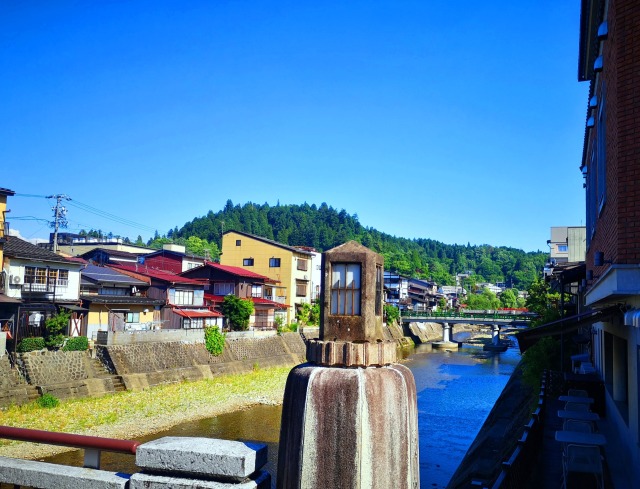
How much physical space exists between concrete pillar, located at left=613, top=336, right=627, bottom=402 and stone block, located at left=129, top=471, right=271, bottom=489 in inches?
415

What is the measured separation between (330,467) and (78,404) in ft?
81.5

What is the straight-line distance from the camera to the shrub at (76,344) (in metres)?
28.0

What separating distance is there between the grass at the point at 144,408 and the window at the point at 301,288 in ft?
74.2

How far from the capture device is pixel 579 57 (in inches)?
535

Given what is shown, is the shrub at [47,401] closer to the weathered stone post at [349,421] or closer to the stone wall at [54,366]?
the stone wall at [54,366]

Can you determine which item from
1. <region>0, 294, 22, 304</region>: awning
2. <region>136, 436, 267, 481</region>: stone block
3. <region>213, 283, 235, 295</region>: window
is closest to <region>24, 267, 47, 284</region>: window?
<region>0, 294, 22, 304</region>: awning

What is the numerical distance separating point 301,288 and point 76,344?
32069 mm

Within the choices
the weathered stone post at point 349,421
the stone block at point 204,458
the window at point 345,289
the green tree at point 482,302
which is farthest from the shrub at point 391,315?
the stone block at point 204,458

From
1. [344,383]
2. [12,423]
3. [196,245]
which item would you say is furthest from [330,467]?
[196,245]

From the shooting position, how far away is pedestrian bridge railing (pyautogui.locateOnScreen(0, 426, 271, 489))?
10.9 ft

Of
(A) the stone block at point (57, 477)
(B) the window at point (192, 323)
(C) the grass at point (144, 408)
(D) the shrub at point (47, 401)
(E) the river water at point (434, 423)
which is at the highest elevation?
(A) the stone block at point (57, 477)

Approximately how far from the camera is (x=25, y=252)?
95.6 ft

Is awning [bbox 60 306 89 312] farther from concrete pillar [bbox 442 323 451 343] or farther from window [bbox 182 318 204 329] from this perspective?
concrete pillar [bbox 442 323 451 343]

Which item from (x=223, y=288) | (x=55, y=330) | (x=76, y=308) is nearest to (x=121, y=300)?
(x=76, y=308)
